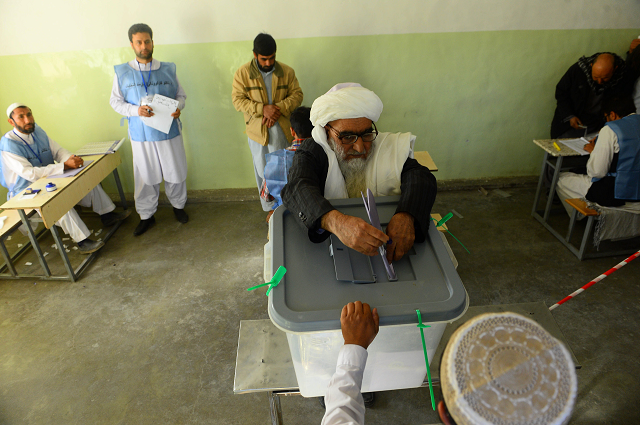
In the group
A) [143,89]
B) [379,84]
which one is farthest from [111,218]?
[379,84]

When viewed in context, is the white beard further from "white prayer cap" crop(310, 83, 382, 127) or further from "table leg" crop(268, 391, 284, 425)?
"table leg" crop(268, 391, 284, 425)

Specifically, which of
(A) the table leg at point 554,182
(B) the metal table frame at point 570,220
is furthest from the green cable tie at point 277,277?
(A) the table leg at point 554,182

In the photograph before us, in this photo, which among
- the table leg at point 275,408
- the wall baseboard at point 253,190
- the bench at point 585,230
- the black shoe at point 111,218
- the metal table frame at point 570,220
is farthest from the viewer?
the wall baseboard at point 253,190

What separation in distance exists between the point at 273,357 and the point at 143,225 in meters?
2.89

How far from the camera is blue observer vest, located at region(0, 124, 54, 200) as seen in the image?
314cm

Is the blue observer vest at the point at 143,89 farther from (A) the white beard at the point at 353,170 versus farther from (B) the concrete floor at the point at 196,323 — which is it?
(A) the white beard at the point at 353,170

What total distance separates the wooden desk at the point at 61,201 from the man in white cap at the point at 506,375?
3.19 m

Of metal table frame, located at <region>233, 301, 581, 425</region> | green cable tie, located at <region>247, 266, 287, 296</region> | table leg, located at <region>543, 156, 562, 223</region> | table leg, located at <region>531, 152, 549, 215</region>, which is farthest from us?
table leg, located at <region>531, 152, 549, 215</region>

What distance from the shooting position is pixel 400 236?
1191 millimetres

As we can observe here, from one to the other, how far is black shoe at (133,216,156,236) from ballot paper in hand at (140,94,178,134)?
39.5 inches

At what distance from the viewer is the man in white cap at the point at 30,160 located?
3156 millimetres

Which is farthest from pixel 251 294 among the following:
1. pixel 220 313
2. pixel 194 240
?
pixel 194 240

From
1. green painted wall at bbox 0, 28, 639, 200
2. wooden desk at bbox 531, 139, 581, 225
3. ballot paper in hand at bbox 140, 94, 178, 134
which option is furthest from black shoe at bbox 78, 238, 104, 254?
wooden desk at bbox 531, 139, 581, 225

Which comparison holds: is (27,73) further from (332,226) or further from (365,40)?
(332,226)
